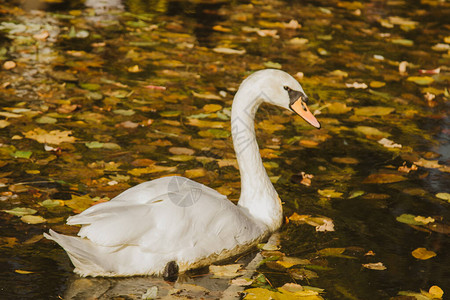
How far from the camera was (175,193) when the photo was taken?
13.5 feet

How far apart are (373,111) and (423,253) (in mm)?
2631

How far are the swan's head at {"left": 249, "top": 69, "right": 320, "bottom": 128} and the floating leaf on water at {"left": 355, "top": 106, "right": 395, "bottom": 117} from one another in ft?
7.78

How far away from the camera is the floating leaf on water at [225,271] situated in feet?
13.8

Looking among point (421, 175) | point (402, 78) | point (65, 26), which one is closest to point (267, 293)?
point (421, 175)

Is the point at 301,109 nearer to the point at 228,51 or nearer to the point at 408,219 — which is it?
the point at 408,219

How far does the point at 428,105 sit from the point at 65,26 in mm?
4480

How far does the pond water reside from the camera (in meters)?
4.29

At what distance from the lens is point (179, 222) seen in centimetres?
401

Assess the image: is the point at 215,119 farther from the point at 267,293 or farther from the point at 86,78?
the point at 267,293

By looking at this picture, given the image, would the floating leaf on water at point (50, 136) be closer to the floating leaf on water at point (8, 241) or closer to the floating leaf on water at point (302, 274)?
the floating leaf on water at point (8, 241)

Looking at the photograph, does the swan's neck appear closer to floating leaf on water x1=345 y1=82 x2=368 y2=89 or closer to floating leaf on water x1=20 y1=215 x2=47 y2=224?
floating leaf on water x1=20 y1=215 x2=47 y2=224

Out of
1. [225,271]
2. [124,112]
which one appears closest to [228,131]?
[124,112]

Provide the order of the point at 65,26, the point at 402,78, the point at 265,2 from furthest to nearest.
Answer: the point at 265,2 → the point at 65,26 → the point at 402,78

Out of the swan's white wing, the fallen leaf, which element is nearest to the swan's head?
the swan's white wing
